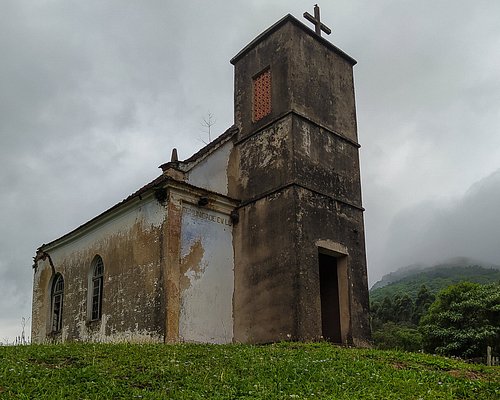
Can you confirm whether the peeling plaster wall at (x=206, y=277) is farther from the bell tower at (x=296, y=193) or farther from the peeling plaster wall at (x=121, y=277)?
the peeling plaster wall at (x=121, y=277)

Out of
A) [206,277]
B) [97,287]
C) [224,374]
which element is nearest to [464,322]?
[206,277]

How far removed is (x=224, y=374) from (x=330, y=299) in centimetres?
924

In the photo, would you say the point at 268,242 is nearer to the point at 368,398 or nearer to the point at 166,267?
the point at 166,267

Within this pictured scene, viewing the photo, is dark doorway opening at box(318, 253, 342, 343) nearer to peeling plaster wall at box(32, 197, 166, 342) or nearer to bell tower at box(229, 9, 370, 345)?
bell tower at box(229, 9, 370, 345)

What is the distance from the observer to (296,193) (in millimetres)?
17453

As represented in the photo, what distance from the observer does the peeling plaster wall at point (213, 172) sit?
60.7ft

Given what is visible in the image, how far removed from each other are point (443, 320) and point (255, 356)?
2560cm

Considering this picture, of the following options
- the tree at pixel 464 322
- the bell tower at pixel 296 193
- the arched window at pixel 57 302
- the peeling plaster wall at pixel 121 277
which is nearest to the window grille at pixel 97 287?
the peeling plaster wall at pixel 121 277

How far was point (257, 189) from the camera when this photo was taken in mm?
18594

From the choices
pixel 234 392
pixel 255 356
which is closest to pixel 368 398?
pixel 234 392

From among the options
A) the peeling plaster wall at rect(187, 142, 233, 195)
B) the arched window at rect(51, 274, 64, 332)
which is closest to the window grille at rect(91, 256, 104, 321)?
the arched window at rect(51, 274, 64, 332)

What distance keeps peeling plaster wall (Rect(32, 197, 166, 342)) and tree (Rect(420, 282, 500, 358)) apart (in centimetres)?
2113

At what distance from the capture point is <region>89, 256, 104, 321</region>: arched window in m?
20.3

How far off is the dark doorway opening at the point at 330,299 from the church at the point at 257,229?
0.15 feet
